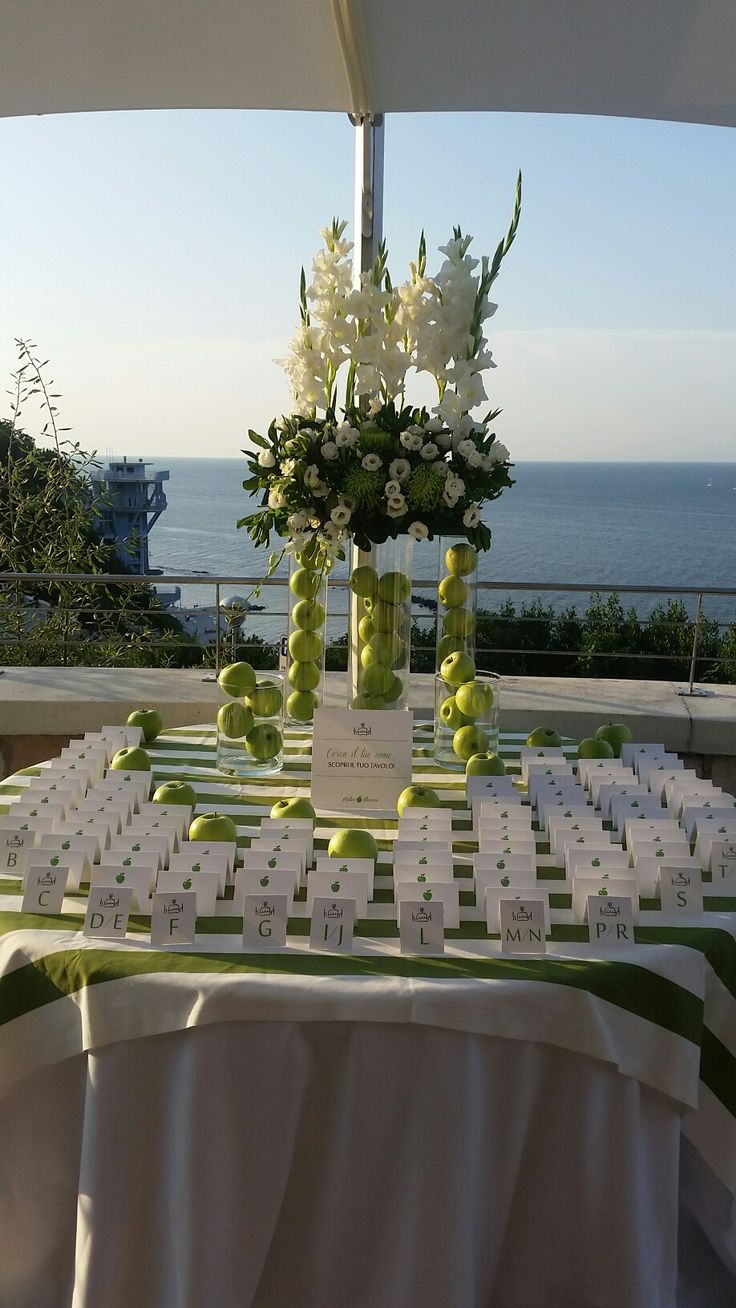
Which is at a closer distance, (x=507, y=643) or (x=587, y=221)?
(x=507, y=643)

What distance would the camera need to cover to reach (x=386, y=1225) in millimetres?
1312

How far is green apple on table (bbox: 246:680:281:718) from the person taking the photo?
6.95 feet

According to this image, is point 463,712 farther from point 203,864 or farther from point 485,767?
point 203,864

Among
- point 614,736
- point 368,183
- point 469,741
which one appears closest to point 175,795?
point 469,741

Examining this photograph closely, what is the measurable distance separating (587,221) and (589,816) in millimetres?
44447

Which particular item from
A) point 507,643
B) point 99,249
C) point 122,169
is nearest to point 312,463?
point 507,643

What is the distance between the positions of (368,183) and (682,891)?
2.13 meters

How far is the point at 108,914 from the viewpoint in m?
1.35

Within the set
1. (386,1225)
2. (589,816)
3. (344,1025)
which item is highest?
(589,816)

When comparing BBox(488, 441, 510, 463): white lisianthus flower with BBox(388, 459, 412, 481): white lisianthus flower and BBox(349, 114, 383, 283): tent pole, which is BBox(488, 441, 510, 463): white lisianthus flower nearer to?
BBox(388, 459, 412, 481): white lisianthus flower

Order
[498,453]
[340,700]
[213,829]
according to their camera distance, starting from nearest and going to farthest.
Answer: [213,829]
[498,453]
[340,700]

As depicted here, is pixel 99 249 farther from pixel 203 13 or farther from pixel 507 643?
pixel 203 13

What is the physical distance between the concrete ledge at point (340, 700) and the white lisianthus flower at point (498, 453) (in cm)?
127

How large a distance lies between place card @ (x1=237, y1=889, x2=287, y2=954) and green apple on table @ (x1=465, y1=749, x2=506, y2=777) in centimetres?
68
